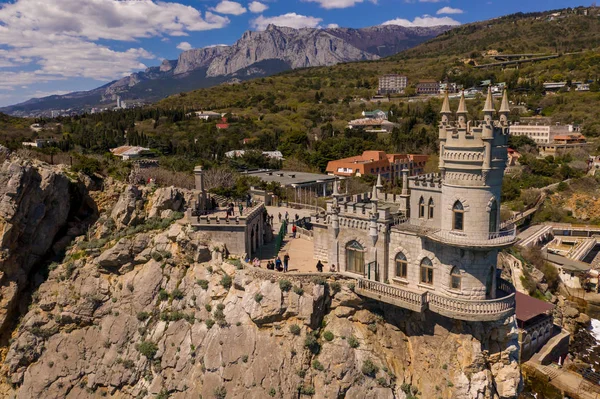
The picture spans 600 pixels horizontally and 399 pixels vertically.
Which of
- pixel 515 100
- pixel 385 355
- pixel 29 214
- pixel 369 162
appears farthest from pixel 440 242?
pixel 515 100

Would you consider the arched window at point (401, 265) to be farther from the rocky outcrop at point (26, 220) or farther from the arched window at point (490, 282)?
the rocky outcrop at point (26, 220)

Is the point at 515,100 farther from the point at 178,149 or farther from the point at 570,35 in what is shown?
the point at 178,149

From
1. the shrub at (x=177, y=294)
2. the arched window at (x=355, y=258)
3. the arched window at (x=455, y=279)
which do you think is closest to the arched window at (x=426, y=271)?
the arched window at (x=455, y=279)

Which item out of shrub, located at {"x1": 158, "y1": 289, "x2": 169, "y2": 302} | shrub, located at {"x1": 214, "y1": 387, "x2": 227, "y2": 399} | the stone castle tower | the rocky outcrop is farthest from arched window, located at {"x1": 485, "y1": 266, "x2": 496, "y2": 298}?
Result: the rocky outcrop

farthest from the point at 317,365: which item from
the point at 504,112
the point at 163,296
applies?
the point at 504,112

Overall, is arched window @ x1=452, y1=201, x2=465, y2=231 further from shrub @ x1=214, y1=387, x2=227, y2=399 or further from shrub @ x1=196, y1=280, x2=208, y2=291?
shrub @ x1=214, y1=387, x2=227, y2=399

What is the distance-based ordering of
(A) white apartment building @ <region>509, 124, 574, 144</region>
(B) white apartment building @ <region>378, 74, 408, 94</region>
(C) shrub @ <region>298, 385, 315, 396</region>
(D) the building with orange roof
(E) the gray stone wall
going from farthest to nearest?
(B) white apartment building @ <region>378, 74, 408, 94</region>, (A) white apartment building @ <region>509, 124, 574, 144</region>, (D) the building with orange roof, (C) shrub @ <region>298, 385, 315, 396</region>, (E) the gray stone wall
